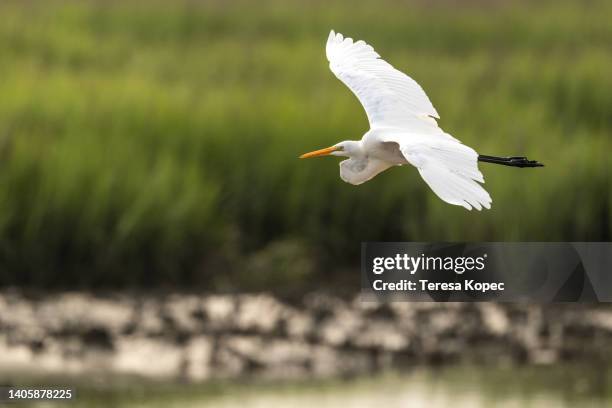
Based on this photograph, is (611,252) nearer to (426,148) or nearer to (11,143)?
(11,143)

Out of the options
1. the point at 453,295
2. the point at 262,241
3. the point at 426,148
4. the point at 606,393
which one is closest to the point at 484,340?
the point at 453,295

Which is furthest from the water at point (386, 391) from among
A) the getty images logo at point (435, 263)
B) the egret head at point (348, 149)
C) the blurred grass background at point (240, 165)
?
the egret head at point (348, 149)

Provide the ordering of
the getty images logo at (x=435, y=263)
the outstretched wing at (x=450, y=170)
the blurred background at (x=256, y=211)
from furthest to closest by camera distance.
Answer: the getty images logo at (x=435, y=263), the blurred background at (x=256, y=211), the outstretched wing at (x=450, y=170)

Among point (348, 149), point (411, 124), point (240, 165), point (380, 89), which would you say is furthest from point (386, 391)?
point (240, 165)

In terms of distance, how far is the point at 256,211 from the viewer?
7164mm

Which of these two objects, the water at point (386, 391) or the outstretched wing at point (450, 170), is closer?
the outstretched wing at point (450, 170)

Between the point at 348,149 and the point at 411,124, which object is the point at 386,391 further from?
the point at 348,149

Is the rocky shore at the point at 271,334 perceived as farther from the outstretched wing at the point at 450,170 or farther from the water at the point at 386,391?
the outstretched wing at the point at 450,170

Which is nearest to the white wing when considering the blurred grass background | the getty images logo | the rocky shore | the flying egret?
the flying egret

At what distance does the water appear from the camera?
5.36 metres

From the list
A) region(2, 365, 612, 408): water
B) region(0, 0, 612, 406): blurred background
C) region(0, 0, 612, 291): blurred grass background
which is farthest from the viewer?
region(0, 0, 612, 291): blurred grass background

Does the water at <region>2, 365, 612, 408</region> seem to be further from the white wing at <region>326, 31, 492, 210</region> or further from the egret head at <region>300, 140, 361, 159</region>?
the egret head at <region>300, 140, 361, 159</region>

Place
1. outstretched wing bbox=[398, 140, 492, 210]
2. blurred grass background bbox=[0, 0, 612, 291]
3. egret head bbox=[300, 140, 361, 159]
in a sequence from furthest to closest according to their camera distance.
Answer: blurred grass background bbox=[0, 0, 612, 291] → egret head bbox=[300, 140, 361, 159] → outstretched wing bbox=[398, 140, 492, 210]

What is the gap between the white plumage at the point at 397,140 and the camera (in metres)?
3.21
